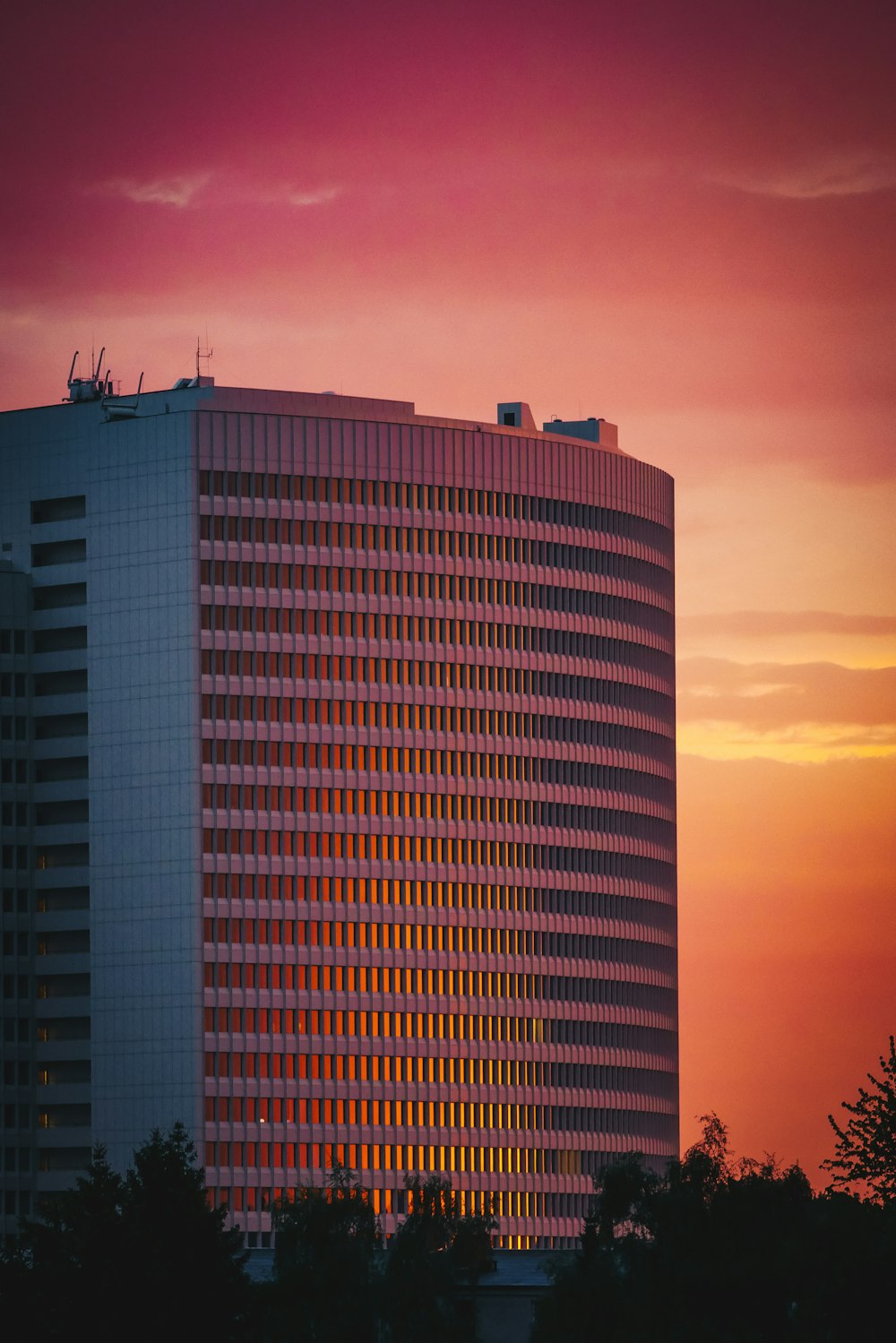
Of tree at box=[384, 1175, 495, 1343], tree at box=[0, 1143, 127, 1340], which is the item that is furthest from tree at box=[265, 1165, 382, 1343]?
tree at box=[0, 1143, 127, 1340]

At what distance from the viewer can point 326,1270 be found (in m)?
171

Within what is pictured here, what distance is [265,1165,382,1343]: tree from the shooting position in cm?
16838

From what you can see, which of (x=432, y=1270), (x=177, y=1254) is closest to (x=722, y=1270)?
(x=432, y=1270)

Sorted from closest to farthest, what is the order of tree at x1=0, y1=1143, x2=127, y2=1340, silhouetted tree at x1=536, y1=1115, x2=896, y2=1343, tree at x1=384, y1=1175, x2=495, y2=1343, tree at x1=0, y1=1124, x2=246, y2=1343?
tree at x1=0, y1=1143, x2=127, y2=1340
tree at x1=0, y1=1124, x2=246, y2=1343
silhouetted tree at x1=536, y1=1115, x2=896, y2=1343
tree at x1=384, y1=1175, x2=495, y2=1343

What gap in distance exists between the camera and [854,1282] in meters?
145

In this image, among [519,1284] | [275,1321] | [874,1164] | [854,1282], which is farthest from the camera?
[519,1284]

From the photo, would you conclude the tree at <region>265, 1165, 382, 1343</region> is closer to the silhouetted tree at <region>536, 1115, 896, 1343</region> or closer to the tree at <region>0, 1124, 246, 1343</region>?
the silhouetted tree at <region>536, 1115, 896, 1343</region>

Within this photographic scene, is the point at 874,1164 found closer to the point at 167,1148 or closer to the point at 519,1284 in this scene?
the point at 167,1148

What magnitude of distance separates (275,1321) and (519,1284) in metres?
28.3

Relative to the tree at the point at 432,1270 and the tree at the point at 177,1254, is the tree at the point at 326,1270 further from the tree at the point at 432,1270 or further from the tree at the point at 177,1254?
the tree at the point at 177,1254

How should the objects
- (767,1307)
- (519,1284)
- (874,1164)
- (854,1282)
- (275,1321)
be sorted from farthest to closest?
1. (519,1284)
2. (275,1321)
3. (767,1307)
4. (854,1282)
5. (874,1164)

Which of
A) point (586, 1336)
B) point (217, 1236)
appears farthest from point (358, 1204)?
point (217, 1236)

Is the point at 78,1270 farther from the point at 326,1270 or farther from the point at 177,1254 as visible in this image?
the point at 326,1270

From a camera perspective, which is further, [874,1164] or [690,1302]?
[690,1302]
